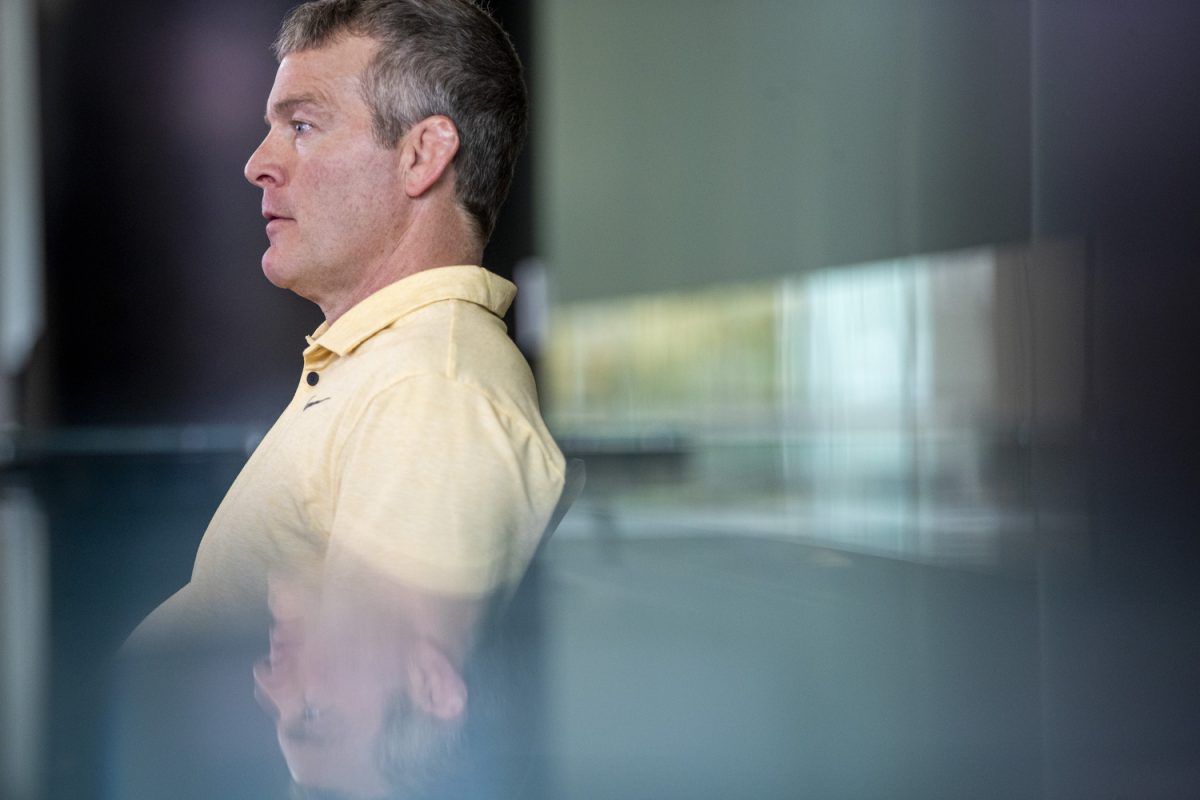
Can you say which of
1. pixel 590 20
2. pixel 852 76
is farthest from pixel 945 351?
pixel 590 20

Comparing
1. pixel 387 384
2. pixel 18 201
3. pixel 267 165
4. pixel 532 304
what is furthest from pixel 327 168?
pixel 532 304

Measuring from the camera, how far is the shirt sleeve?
608mm

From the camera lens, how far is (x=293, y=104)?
740 millimetres

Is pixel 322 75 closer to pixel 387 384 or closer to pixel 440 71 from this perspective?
pixel 440 71

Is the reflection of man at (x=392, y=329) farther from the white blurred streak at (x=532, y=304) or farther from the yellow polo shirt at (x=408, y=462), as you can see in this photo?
the white blurred streak at (x=532, y=304)

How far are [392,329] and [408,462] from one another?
127mm

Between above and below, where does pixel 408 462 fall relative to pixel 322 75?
below

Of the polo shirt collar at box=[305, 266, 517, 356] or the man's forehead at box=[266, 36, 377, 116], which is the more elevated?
the man's forehead at box=[266, 36, 377, 116]

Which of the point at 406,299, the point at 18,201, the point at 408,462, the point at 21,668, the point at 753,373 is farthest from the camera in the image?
the point at 753,373

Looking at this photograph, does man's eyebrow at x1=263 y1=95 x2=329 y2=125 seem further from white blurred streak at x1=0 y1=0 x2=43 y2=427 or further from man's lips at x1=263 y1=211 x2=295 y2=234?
white blurred streak at x1=0 y1=0 x2=43 y2=427

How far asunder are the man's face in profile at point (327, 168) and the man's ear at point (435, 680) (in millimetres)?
262

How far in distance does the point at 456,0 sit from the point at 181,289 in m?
6.36

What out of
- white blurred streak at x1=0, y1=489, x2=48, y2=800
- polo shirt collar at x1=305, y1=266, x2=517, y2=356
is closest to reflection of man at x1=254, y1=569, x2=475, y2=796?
polo shirt collar at x1=305, y1=266, x2=517, y2=356

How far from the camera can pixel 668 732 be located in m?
2.24
